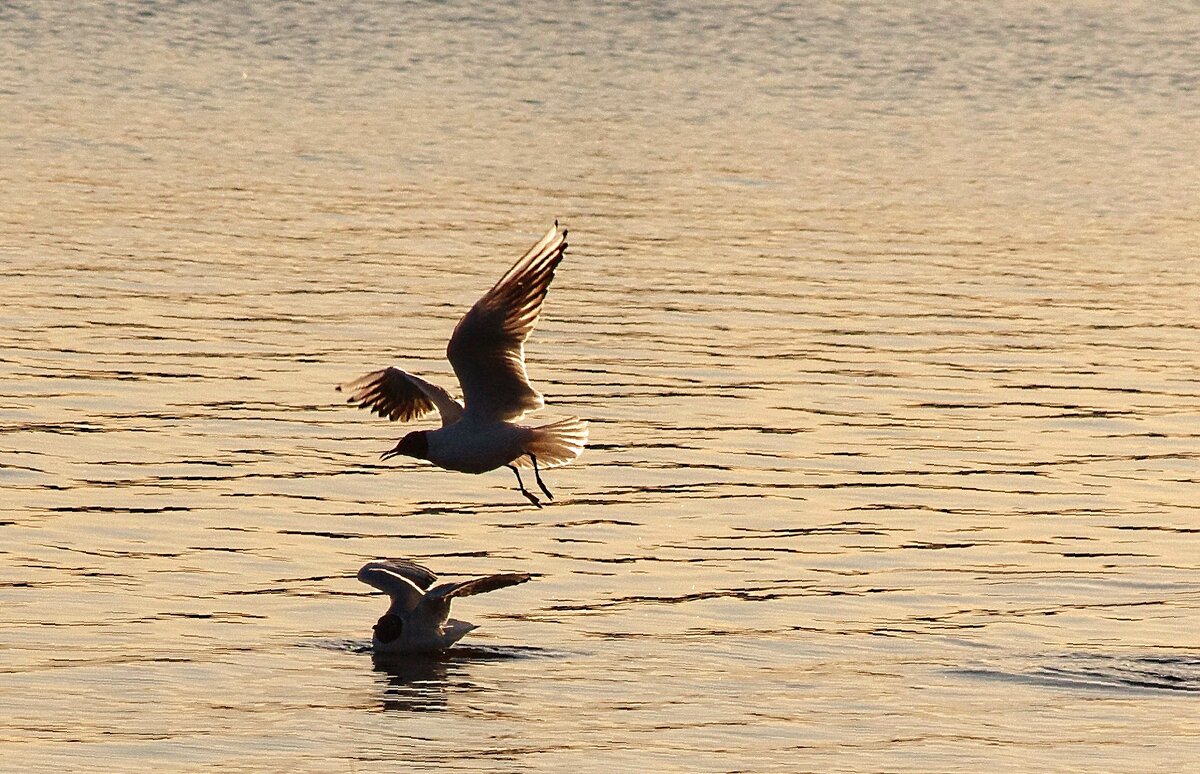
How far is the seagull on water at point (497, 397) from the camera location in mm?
12375

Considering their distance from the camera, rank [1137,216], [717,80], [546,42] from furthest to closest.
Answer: [546,42] < [717,80] < [1137,216]

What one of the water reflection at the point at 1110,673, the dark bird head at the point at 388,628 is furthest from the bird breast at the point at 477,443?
the water reflection at the point at 1110,673

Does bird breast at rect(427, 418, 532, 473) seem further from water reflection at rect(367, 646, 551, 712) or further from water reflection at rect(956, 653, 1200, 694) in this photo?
water reflection at rect(956, 653, 1200, 694)

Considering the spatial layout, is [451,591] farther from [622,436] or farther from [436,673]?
[622,436]

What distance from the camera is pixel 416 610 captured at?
13109 millimetres

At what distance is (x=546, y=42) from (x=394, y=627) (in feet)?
98.2

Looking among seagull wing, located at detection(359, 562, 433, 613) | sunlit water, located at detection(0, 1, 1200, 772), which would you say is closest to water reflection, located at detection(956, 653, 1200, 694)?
sunlit water, located at detection(0, 1, 1200, 772)

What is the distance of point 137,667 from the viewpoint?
12375 millimetres

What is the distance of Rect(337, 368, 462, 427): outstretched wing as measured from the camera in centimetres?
1306

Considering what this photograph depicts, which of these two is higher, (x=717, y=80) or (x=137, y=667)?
(x=137, y=667)

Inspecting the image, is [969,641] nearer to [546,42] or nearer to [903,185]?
[903,185]

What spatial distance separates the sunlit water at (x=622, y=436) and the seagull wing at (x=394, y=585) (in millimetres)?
327

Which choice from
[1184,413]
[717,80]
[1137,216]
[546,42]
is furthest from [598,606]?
[546,42]

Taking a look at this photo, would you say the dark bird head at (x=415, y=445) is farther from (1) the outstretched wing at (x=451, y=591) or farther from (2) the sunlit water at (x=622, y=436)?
(2) the sunlit water at (x=622, y=436)
